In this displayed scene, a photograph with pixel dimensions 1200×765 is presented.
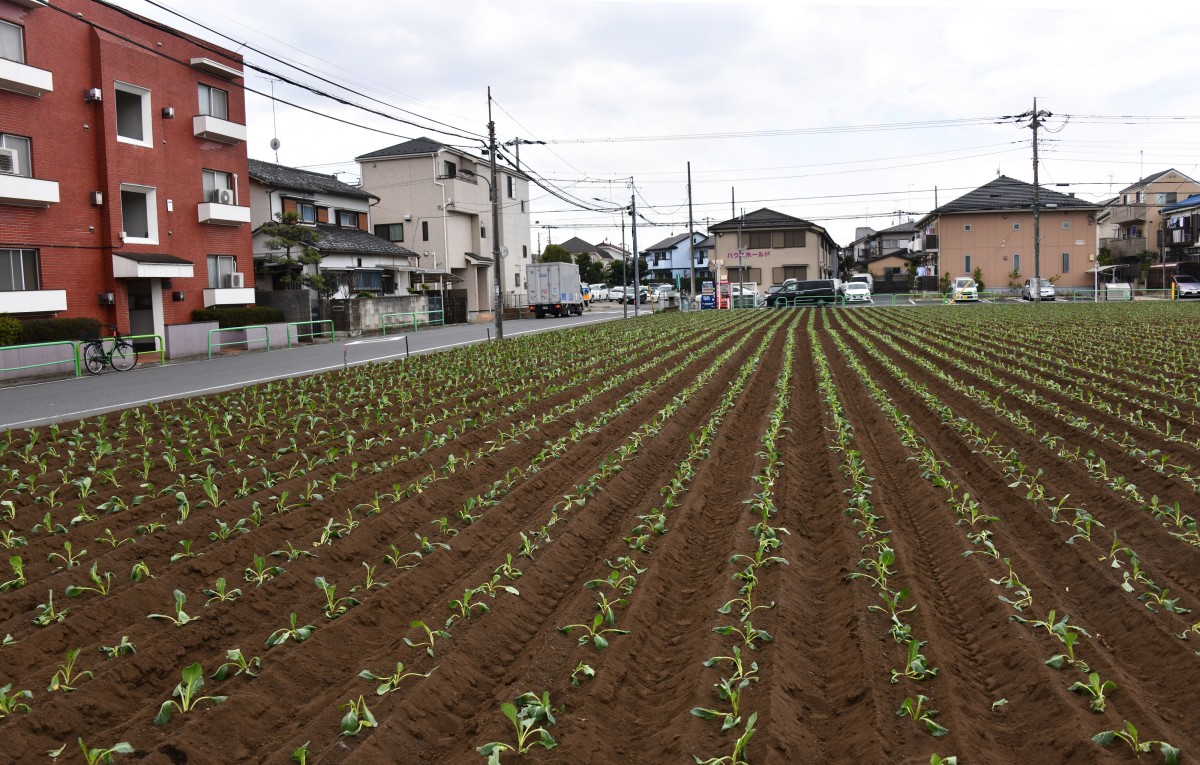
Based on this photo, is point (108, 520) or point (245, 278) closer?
point (108, 520)

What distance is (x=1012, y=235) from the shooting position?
62812 millimetres

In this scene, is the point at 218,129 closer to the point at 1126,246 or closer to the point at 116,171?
the point at 116,171

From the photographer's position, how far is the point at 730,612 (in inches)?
204

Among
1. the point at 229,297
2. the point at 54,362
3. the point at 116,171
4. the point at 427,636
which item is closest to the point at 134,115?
the point at 116,171

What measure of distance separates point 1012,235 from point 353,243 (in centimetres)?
4550

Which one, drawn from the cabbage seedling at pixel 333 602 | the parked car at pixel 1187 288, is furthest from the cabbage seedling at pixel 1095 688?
the parked car at pixel 1187 288

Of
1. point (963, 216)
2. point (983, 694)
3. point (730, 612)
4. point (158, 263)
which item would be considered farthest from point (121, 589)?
point (963, 216)

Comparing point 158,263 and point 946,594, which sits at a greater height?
point 158,263

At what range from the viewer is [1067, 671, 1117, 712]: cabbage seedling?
393 centimetres

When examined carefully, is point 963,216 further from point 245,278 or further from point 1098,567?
point 1098,567

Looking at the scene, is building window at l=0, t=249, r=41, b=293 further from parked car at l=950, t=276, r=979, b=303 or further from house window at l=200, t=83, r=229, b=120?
parked car at l=950, t=276, r=979, b=303

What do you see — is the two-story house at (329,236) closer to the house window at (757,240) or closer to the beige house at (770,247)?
the beige house at (770,247)

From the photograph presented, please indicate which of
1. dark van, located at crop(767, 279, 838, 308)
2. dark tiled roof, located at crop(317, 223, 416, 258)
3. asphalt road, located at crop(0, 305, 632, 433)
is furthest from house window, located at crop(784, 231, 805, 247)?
asphalt road, located at crop(0, 305, 632, 433)

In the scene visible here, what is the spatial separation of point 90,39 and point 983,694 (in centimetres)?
2875
